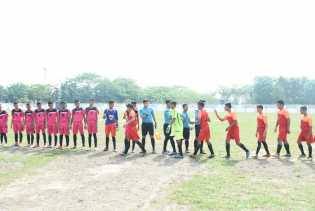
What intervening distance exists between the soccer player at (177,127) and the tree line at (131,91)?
70.8 metres

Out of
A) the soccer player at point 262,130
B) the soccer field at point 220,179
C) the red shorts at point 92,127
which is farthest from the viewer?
the red shorts at point 92,127

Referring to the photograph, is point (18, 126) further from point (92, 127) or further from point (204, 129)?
point (204, 129)

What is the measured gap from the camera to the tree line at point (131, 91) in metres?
96.1

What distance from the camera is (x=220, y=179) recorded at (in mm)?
10492

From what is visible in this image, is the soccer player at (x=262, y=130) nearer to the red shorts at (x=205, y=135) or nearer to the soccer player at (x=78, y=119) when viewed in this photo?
the red shorts at (x=205, y=135)

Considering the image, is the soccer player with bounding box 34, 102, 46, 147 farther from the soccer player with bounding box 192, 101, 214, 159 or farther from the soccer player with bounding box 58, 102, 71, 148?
the soccer player with bounding box 192, 101, 214, 159

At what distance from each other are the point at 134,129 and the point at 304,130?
5.83m

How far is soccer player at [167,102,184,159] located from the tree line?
70849mm

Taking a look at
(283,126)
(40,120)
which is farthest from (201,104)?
(40,120)

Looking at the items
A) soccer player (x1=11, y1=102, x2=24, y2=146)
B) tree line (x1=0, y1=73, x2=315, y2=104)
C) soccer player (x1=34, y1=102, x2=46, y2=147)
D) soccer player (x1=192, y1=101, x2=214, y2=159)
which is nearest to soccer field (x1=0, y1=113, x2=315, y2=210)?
soccer player (x1=192, y1=101, x2=214, y2=159)

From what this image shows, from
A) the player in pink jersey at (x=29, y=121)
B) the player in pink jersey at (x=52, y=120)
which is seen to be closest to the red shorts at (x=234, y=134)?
the player in pink jersey at (x=52, y=120)

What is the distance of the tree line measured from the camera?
315 feet

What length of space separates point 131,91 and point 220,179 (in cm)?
10810

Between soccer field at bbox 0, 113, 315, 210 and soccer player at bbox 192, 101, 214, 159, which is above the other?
soccer player at bbox 192, 101, 214, 159
